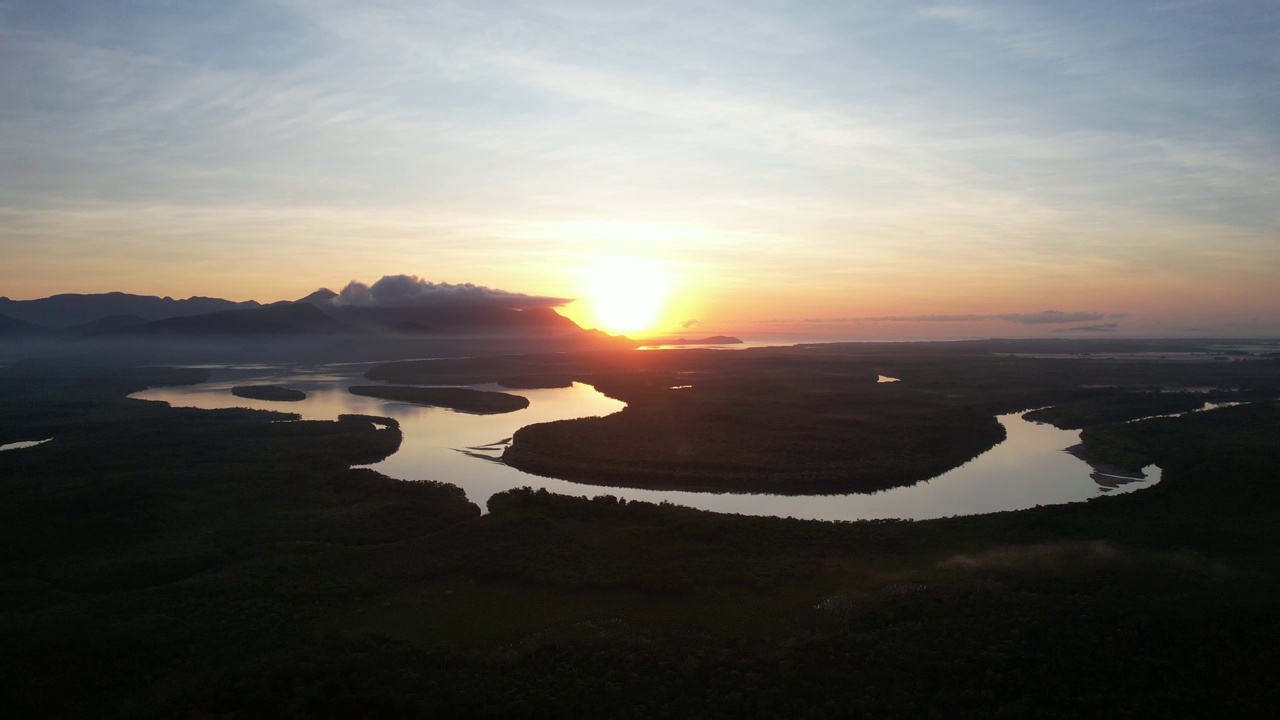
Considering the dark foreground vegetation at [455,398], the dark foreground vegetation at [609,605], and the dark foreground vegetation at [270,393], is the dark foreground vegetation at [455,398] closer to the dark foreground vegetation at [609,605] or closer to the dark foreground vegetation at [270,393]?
the dark foreground vegetation at [270,393]

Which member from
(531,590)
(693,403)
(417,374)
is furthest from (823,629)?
(417,374)

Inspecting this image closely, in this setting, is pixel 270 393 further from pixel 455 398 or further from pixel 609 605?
pixel 609 605

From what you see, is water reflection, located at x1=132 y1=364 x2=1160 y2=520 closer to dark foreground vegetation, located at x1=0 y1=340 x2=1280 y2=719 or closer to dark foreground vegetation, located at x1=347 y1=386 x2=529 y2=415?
dark foreground vegetation, located at x1=347 y1=386 x2=529 y2=415

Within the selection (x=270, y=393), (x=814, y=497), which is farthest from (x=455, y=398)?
(x=814, y=497)

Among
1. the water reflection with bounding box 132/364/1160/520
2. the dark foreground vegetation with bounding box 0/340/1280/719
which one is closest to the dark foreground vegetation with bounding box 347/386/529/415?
the water reflection with bounding box 132/364/1160/520

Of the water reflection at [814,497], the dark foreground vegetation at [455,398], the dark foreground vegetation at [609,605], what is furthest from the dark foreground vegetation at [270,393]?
the dark foreground vegetation at [609,605]

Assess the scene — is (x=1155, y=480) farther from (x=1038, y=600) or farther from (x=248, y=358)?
(x=248, y=358)
